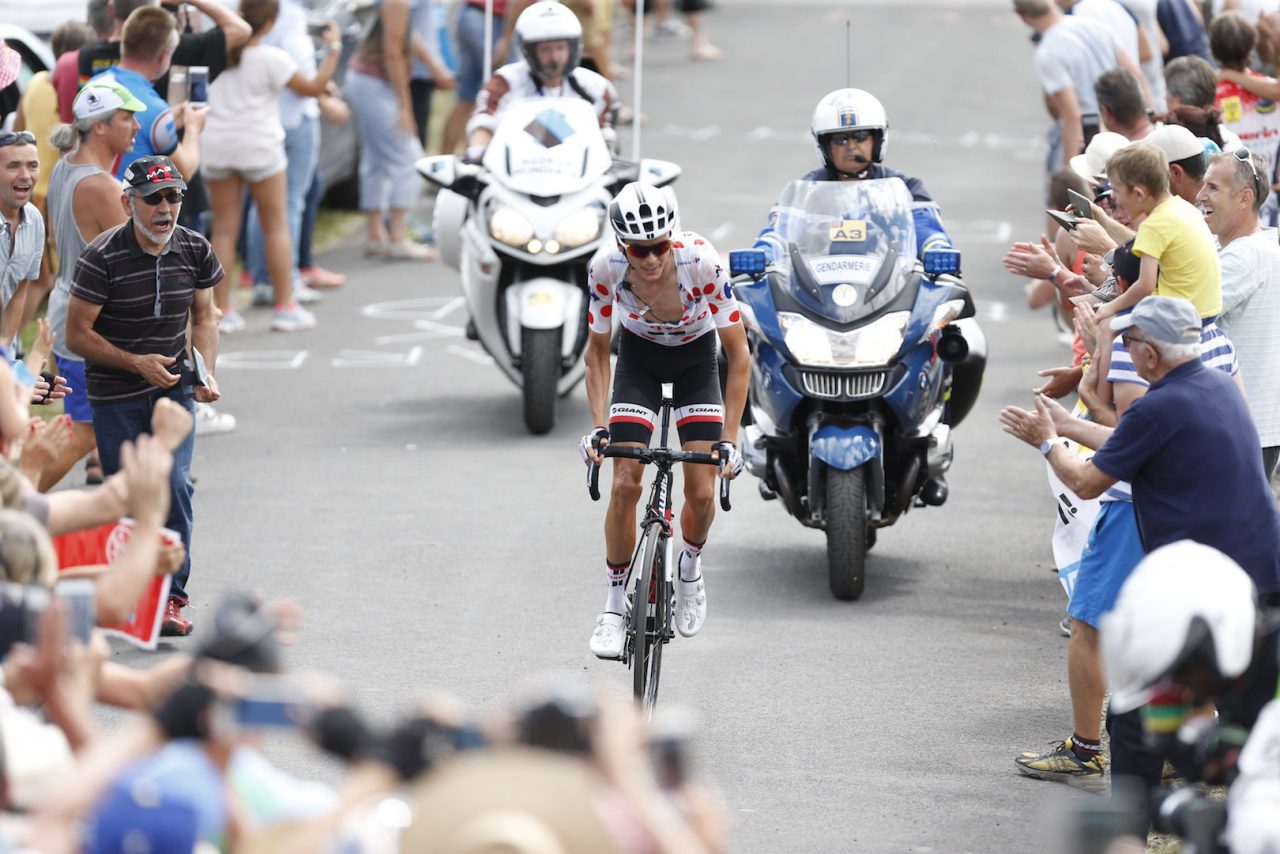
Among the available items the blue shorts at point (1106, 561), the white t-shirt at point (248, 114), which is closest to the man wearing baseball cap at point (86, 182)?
the white t-shirt at point (248, 114)

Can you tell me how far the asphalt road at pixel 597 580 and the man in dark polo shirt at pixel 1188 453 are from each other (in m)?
1.14

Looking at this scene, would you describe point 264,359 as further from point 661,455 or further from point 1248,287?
point 1248,287

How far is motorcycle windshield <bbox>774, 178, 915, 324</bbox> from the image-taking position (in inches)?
363

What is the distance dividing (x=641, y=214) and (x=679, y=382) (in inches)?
39.2

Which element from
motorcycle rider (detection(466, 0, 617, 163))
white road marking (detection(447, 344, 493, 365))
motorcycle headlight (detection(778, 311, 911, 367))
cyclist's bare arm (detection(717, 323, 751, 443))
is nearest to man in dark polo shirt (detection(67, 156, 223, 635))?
cyclist's bare arm (detection(717, 323, 751, 443))

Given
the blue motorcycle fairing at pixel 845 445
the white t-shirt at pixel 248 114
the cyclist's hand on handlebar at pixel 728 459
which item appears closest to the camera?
the cyclist's hand on handlebar at pixel 728 459

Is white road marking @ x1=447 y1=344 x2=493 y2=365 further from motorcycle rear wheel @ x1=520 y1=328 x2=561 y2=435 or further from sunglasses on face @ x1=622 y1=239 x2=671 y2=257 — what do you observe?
sunglasses on face @ x1=622 y1=239 x2=671 y2=257

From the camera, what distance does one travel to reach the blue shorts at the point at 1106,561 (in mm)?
6727

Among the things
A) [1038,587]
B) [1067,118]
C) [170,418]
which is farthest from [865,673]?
[1067,118]

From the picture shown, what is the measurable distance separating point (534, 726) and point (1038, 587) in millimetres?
6128

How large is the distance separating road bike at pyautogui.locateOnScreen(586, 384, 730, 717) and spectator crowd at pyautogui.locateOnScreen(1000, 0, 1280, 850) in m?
1.36

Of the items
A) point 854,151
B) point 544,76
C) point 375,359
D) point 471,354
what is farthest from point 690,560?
point 471,354

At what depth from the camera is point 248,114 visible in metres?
13.7

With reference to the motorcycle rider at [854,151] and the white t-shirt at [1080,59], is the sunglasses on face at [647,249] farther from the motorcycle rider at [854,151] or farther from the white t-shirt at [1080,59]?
the white t-shirt at [1080,59]
